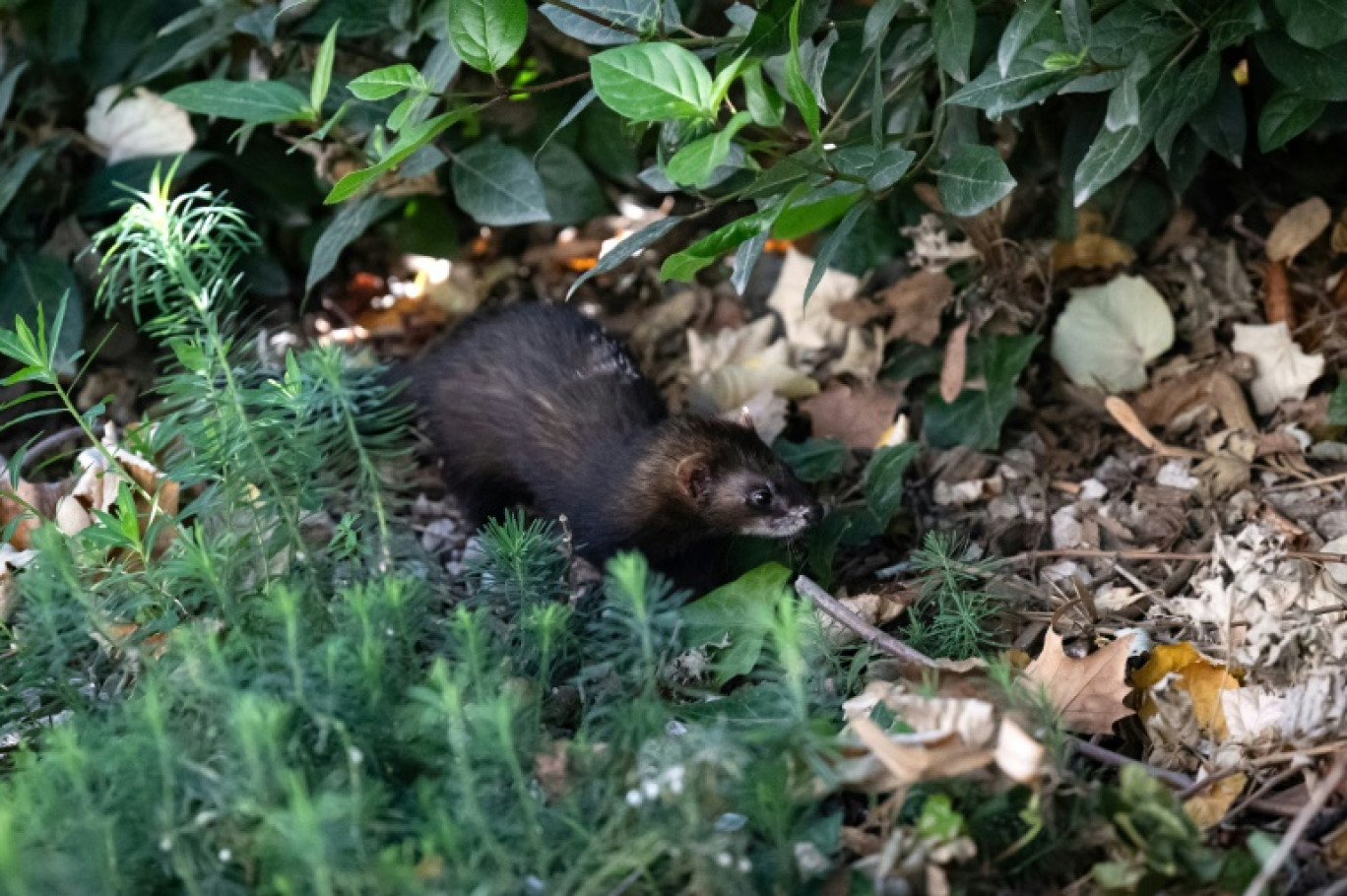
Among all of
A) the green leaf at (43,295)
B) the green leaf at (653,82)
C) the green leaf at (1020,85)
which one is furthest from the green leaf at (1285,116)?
the green leaf at (43,295)

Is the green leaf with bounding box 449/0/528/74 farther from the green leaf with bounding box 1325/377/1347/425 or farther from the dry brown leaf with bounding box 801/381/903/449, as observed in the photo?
the green leaf with bounding box 1325/377/1347/425

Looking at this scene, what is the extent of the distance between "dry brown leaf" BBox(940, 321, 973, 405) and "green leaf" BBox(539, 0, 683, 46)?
1.26 meters

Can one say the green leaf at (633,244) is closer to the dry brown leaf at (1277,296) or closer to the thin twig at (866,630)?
the thin twig at (866,630)

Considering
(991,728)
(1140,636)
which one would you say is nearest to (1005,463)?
(1140,636)

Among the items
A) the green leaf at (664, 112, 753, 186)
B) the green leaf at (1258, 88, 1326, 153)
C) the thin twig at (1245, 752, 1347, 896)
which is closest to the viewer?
the thin twig at (1245, 752, 1347, 896)

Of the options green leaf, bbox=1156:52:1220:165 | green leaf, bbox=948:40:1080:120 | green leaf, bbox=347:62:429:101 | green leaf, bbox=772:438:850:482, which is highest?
green leaf, bbox=347:62:429:101

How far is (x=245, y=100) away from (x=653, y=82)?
4.07ft

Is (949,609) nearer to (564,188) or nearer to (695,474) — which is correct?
(695,474)

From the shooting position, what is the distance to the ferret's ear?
383 cm

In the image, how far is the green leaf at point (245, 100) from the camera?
11.6 feet

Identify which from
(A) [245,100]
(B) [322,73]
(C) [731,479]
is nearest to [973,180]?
(C) [731,479]

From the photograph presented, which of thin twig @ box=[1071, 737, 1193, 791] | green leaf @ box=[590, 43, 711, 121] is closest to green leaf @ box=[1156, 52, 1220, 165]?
green leaf @ box=[590, 43, 711, 121]

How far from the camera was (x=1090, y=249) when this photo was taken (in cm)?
419

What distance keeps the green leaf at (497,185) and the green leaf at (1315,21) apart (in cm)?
172
